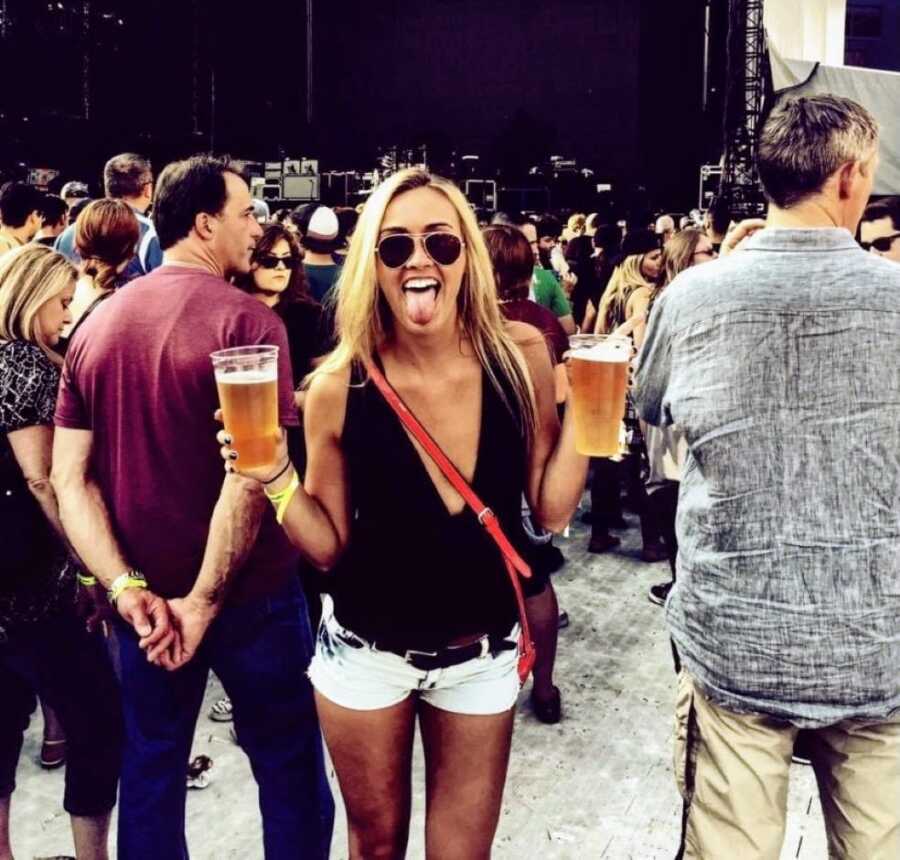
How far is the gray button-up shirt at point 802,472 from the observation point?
57.1 inches

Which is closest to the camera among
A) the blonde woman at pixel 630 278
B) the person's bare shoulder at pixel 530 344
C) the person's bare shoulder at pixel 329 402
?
the person's bare shoulder at pixel 329 402

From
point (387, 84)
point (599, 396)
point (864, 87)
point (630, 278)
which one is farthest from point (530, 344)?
point (387, 84)

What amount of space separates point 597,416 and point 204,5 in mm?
18901

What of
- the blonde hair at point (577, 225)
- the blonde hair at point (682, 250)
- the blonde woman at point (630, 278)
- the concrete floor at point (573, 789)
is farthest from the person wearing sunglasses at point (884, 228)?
the blonde hair at point (577, 225)

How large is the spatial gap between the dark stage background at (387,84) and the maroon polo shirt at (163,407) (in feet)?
49.5

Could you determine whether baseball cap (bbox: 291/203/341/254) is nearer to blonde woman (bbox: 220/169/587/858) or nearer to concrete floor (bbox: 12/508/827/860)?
concrete floor (bbox: 12/508/827/860)

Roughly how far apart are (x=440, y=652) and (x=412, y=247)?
0.71 metres

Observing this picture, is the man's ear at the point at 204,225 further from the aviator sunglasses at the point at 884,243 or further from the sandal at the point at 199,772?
the aviator sunglasses at the point at 884,243

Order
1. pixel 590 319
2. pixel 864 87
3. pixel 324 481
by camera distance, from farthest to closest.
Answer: pixel 864 87, pixel 590 319, pixel 324 481

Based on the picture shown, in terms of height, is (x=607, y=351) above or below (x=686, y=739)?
above

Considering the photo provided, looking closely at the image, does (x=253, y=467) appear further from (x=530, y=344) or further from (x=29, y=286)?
(x=29, y=286)

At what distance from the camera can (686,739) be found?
66.2 inches

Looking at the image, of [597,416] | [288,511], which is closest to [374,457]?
[288,511]

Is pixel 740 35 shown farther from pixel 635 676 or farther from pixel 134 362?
pixel 134 362
